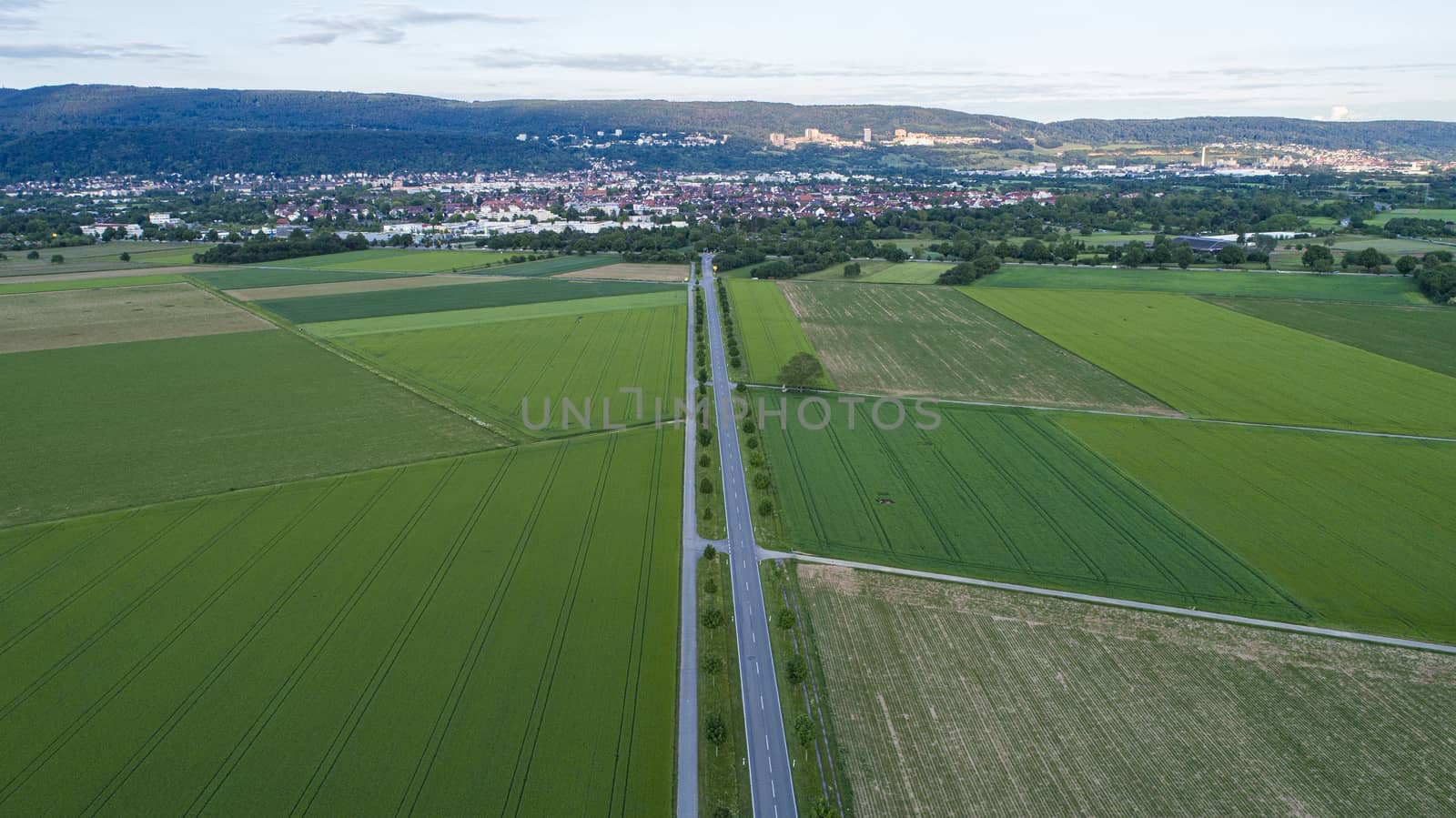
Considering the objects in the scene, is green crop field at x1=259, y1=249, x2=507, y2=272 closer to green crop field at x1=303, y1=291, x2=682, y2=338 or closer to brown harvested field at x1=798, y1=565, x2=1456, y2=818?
green crop field at x1=303, y1=291, x2=682, y2=338

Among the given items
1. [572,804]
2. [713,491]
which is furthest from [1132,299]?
[572,804]

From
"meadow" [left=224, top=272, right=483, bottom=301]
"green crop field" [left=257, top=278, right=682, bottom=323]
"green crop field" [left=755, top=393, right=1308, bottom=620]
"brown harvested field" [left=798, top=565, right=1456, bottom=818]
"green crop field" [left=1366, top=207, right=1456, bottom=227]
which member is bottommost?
"brown harvested field" [left=798, top=565, right=1456, bottom=818]

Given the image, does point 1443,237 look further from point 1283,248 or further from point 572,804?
point 572,804

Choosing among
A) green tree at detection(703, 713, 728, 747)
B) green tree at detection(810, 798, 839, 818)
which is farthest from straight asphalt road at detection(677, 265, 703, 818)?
green tree at detection(810, 798, 839, 818)

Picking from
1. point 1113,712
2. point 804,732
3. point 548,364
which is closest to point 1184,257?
point 548,364

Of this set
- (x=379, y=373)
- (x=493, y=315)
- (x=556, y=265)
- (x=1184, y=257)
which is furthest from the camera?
(x=556, y=265)

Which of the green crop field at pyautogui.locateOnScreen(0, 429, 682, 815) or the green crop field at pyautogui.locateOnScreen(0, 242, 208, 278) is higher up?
the green crop field at pyautogui.locateOnScreen(0, 242, 208, 278)

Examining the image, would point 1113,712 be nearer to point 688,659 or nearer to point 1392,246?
point 688,659
